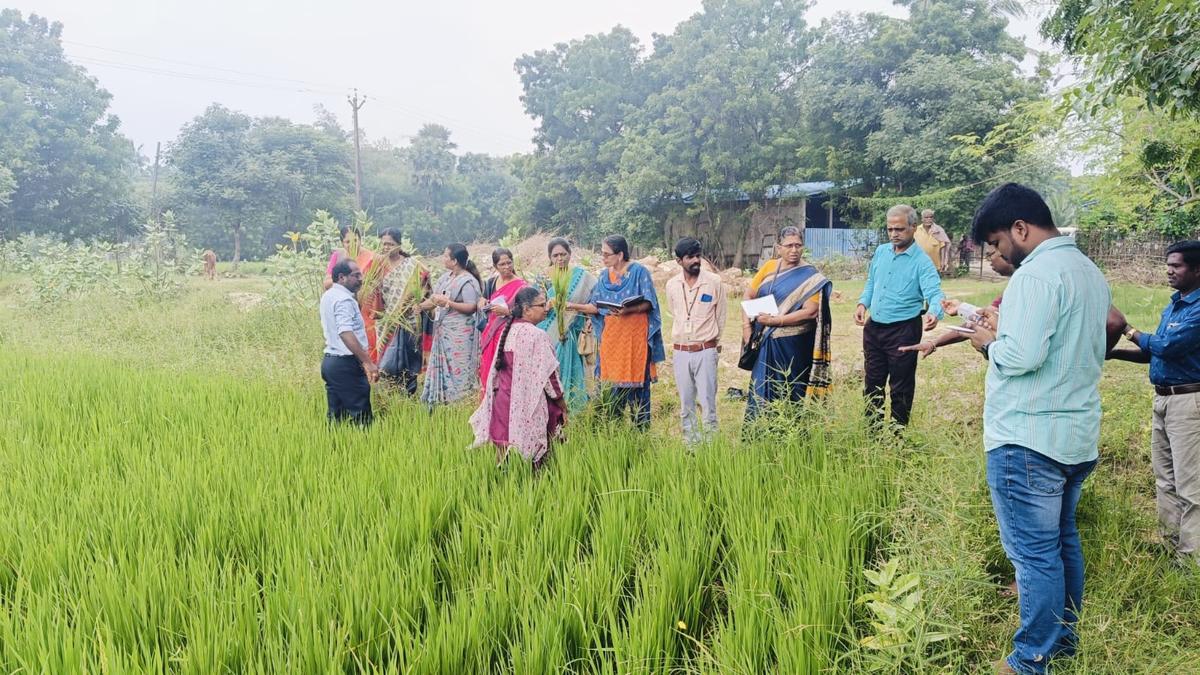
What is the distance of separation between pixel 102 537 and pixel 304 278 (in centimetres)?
737

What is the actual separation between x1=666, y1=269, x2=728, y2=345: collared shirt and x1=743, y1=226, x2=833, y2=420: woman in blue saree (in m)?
0.22

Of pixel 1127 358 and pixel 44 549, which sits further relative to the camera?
pixel 1127 358

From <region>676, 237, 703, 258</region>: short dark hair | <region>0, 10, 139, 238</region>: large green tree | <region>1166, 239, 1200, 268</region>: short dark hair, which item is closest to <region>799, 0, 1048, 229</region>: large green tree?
<region>676, 237, 703, 258</region>: short dark hair

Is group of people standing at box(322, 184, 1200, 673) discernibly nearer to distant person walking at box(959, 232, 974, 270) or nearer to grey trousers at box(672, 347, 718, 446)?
grey trousers at box(672, 347, 718, 446)

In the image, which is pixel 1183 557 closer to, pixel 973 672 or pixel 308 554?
pixel 973 672

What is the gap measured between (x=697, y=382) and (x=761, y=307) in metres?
0.67

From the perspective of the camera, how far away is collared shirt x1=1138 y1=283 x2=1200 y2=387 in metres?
2.65

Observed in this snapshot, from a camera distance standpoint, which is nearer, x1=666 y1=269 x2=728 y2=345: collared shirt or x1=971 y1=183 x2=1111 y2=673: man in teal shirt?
x1=971 y1=183 x2=1111 y2=673: man in teal shirt

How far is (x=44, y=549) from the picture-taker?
2607 mm

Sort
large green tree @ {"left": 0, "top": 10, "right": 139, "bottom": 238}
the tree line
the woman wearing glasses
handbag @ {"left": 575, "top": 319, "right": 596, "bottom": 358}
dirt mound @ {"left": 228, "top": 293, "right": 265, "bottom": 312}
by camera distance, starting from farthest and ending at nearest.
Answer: large green tree @ {"left": 0, "top": 10, "right": 139, "bottom": 238} < the tree line < dirt mound @ {"left": 228, "top": 293, "right": 265, "bottom": 312} < handbag @ {"left": 575, "top": 319, "right": 596, "bottom": 358} < the woman wearing glasses

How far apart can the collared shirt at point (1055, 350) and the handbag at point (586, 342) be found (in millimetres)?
3292

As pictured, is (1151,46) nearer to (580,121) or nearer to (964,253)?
(964,253)

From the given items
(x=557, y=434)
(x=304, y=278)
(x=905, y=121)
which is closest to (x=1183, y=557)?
(x=557, y=434)

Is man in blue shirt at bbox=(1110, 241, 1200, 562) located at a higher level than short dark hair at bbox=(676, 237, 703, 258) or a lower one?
lower
